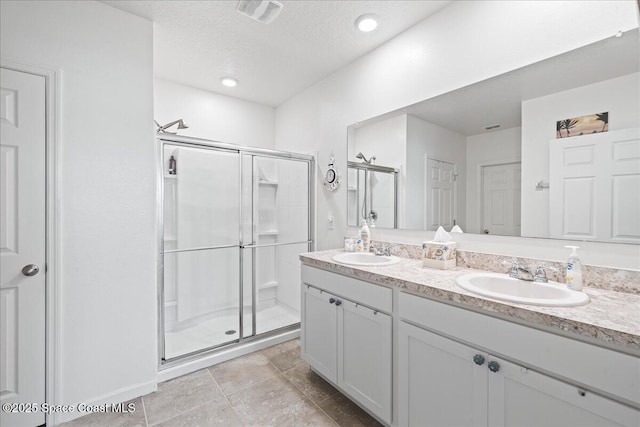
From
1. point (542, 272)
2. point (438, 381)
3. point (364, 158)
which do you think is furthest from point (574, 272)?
point (364, 158)

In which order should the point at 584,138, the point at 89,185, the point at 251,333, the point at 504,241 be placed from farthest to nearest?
1. the point at 251,333
2. the point at 89,185
3. the point at 504,241
4. the point at 584,138

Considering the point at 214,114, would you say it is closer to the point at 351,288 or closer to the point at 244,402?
the point at 351,288

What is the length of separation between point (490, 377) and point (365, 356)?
0.67m

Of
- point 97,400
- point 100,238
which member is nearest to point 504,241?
point 100,238

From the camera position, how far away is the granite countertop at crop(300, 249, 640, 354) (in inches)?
33.5

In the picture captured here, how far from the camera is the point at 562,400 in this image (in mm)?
933

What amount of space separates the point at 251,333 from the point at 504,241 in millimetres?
2149

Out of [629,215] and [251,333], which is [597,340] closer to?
[629,215]

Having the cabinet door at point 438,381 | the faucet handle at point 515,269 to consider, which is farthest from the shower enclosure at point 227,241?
the faucet handle at point 515,269

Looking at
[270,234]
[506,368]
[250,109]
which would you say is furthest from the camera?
[250,109]

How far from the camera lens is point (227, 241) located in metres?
2.51

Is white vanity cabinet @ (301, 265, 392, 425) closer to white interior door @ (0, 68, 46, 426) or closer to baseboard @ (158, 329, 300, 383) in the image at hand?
baseboard @ (158, 329, 300, 383)

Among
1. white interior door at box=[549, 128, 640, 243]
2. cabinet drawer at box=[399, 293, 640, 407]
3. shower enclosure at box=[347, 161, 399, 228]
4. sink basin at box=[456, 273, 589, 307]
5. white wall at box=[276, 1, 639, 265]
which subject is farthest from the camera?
shower enclosure at box=[347, 161, 399, 228]

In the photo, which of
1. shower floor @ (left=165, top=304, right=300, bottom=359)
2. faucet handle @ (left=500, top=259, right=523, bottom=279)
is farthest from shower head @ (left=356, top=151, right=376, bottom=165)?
shower floor @ (left=165, top=304, right=300, bottom=359)
